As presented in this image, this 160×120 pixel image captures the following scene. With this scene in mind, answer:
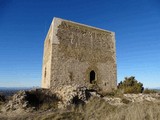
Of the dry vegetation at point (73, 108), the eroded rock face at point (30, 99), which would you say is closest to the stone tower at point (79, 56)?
the eroded rock face at point (30, 99)

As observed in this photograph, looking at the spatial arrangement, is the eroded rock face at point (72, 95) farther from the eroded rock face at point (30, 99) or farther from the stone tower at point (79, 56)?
the stone tower at point (79, 56)

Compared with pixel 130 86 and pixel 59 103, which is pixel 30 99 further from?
pixel 130 86

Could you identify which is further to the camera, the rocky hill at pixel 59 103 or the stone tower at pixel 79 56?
the stone tower at pixel 79 56

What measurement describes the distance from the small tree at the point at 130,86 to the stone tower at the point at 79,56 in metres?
0.96

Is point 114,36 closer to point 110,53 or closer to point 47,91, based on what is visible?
point 110,53

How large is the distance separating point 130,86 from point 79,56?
546cm

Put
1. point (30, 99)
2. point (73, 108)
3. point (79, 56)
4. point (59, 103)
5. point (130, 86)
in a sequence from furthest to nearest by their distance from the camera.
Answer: point (130, 86) → point (79, 56) → point (30, 99) → point (59, 103) → point (73, 108)

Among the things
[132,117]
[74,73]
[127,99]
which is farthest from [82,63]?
[132,117]

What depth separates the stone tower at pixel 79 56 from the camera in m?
11.8

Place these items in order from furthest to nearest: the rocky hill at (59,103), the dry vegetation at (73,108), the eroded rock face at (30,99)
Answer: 1. the eroded rock face at (30,99)
2. the rocky hill at (59,103)
3. the dry vegetation at (73,108)

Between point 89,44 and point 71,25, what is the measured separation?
227cm

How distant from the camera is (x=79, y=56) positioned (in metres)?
12.8

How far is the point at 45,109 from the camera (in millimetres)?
8078

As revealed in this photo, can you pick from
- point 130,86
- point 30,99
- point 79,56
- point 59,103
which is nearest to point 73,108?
point 59,103
